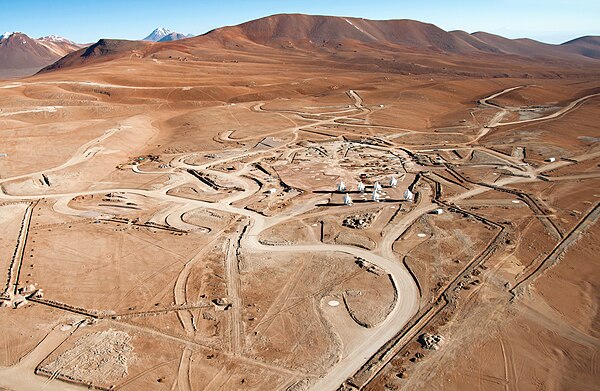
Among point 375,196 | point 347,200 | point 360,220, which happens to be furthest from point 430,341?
point 375,196

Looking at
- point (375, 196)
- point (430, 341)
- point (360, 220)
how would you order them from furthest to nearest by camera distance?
point (375, 196)
point (360, 220)
point (430, 341)

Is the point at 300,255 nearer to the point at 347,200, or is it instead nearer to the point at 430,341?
the point at 347,200

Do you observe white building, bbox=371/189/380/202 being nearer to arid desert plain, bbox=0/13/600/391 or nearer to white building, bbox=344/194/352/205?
arid desert plain, bbox=0/13/600/391

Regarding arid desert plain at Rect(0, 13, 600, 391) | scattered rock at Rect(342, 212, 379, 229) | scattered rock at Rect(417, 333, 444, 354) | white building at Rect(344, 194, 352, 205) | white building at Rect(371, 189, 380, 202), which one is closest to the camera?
arid desert plain at Rect(0, 13, 600, 391)

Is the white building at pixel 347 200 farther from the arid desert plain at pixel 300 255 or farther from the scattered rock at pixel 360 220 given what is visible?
the scattered rock at pixel 360 220

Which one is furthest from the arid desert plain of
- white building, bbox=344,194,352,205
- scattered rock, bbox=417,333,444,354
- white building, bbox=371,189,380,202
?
white building, bbox=344,194,352,205

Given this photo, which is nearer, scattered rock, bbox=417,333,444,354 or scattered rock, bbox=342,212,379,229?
scattered rock, bbox=417,333,444,354

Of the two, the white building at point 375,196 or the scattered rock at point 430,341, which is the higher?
the white building at point 375,196

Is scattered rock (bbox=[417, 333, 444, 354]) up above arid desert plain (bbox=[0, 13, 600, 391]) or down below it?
below

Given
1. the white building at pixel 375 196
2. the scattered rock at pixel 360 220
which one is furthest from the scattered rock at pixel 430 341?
the white building at pixel 375 196
